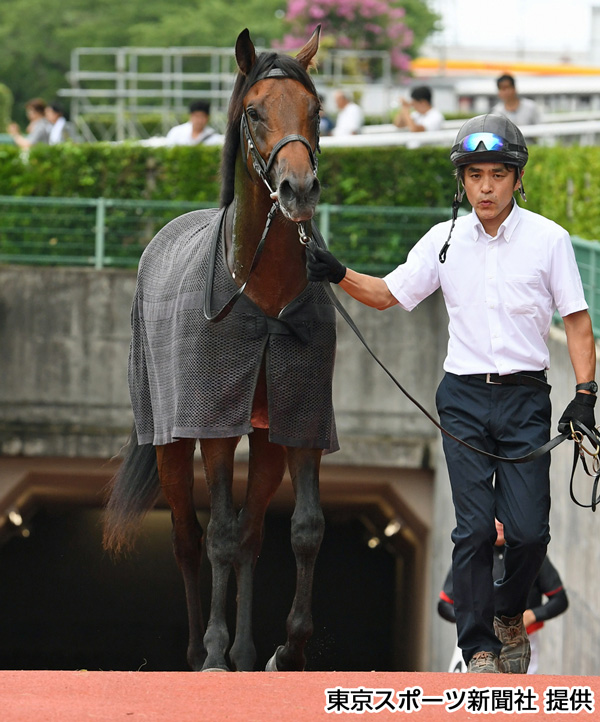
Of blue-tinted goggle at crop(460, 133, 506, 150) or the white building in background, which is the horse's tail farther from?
the white building in background

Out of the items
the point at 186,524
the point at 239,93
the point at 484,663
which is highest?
the point at 239,93

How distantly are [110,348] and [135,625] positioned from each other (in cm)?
302

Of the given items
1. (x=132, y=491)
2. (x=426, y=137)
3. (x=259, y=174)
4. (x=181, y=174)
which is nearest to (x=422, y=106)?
(x=426, y=137)

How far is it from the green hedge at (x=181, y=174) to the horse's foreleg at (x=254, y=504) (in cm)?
850

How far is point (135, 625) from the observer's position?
47.1 feet

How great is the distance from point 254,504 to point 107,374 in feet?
26.1

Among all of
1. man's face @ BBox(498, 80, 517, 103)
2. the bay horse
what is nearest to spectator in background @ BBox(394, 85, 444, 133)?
man's face @ BBox(498, 80, 517, 103)

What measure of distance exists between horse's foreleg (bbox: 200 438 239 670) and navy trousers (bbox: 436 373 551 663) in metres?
0.91

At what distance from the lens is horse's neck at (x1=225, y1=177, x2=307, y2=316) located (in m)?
5.22

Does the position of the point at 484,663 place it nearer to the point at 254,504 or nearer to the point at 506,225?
the point at 254,504

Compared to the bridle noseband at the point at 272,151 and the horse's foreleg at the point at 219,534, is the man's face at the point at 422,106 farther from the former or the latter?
the horse's foreleg at the point at 219,534

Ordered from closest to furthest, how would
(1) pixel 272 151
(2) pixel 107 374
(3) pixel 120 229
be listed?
(1) pixel 272 151 < (2) pixel 107 374 < (3) pixel 120 229

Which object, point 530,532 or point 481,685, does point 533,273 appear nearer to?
point 530,532

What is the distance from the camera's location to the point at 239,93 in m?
5.32
